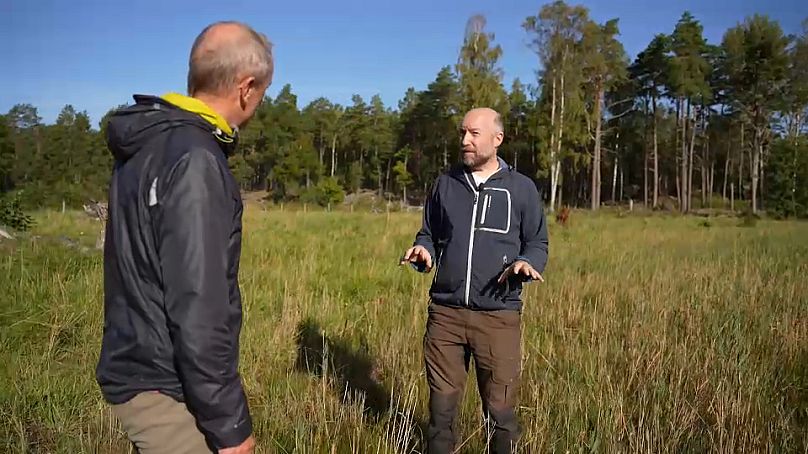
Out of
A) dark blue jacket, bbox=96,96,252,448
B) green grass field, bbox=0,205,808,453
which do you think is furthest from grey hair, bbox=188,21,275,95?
green grass field, bbox=0,205,808,453

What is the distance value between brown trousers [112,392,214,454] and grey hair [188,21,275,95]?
0.83 metres

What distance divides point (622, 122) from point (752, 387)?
49234 mm

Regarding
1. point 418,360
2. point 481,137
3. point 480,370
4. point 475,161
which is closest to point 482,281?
point 480,370

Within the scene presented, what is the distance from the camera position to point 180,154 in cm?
152

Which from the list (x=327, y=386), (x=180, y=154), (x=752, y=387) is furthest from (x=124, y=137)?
(x=752, y=387)

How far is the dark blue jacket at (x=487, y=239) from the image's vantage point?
10.6 ft

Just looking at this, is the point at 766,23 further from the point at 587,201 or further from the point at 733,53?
the point at 587,201

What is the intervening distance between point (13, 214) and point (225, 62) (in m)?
11.9

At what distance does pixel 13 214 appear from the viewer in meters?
11.5

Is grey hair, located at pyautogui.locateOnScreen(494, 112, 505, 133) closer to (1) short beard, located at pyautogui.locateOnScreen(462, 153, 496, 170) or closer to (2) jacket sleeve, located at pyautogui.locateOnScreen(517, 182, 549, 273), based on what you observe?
(1) short beard, located at pyautogui.locateOnScreen(462, 153, 496, 170)

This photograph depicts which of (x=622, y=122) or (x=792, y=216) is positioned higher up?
(x=622, y=122)

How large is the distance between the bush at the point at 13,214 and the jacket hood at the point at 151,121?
440 inches

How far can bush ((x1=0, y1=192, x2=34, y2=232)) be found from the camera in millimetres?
11289

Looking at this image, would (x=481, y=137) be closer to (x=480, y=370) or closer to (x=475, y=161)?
(x=475, y=161)
